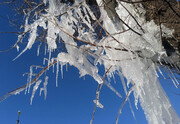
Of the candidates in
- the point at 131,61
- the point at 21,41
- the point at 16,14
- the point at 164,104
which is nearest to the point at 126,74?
the point at 131,61

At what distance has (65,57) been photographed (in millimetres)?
1199

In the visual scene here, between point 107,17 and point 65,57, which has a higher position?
point 107,17

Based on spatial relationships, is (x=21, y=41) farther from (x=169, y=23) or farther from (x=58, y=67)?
(x=169, y=23)

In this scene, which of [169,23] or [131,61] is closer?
[131,61]

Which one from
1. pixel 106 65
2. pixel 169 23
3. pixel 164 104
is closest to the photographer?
pixel 164 104

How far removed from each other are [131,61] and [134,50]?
91 mm

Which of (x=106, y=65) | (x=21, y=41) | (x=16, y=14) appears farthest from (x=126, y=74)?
(x=16, y=14)

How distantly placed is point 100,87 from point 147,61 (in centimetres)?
47

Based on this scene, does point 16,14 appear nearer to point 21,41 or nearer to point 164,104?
point 21,41

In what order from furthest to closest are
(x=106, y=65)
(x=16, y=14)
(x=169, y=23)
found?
1. (x=16, y=14)
2. (x=106, y=65)
3. (x=169, y=23)

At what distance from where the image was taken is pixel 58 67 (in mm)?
1372

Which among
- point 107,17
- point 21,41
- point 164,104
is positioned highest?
point 21,41

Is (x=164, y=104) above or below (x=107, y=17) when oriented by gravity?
below

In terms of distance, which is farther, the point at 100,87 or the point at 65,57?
the point at 100,87
